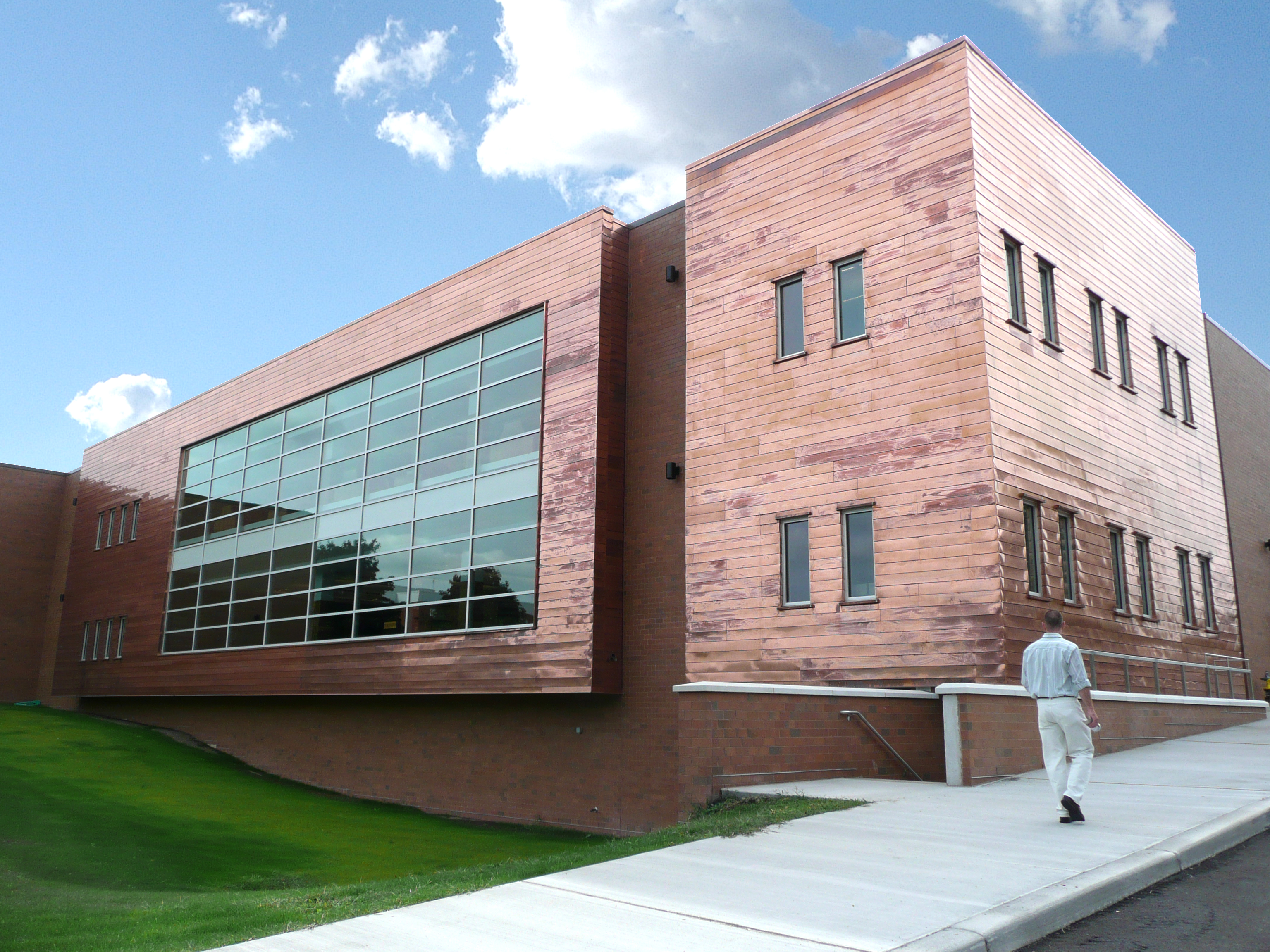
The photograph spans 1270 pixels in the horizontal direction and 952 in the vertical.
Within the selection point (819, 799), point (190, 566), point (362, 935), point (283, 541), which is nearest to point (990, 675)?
point (819, 799)

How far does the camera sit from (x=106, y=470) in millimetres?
38312

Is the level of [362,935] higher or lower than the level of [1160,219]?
lower

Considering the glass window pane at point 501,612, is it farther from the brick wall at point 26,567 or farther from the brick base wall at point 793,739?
the brick wall at point 26,567

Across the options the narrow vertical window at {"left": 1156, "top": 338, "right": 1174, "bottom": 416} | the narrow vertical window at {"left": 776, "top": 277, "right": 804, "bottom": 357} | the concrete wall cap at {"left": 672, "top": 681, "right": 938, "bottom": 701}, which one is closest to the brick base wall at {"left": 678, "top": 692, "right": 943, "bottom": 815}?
the concrete wall cap at {"left": 672, "top": 681, "right": 938, "bottom": 701}

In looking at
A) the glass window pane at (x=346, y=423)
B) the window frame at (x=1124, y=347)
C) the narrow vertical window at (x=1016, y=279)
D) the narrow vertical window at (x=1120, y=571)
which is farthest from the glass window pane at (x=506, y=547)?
the window frame at (x=1124, y=347)

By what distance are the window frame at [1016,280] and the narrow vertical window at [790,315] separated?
3319mm

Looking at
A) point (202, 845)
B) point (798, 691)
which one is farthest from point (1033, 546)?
point (202, 845)

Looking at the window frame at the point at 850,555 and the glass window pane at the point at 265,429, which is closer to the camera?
the window frame at the point at 850,555

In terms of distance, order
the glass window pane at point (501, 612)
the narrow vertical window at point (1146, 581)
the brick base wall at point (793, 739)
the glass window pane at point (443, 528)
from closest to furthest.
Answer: the brick base wall at point (793, 739)
the narrow vertical window at point (1146, 581)
the glass window pane at point (501, 612)
the glass window pane at point (443, 528)

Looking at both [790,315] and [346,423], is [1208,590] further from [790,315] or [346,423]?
[346,423]

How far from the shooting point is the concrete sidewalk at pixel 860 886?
5.64 meters

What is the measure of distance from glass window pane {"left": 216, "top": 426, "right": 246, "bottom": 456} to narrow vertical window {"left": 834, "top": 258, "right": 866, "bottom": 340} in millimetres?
20149

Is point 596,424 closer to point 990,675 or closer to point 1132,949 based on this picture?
point 990,675

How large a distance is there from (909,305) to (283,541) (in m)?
18.6
